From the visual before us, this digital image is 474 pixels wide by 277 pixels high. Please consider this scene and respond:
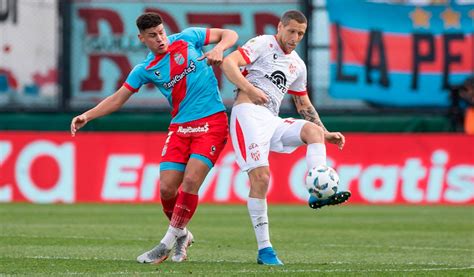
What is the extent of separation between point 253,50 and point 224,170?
10105 mm

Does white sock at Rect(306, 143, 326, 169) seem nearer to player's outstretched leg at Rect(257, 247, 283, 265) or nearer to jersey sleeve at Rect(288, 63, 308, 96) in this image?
player's outstretched leg at Rect(257, 247, 283, 265)

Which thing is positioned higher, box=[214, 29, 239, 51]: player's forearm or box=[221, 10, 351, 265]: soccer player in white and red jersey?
box=[214, 29, 239, 51]: player's forearm

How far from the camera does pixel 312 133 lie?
10250 millimetres

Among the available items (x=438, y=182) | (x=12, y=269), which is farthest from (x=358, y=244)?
(x=438, y=182)

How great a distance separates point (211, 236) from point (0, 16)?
32.8 ft

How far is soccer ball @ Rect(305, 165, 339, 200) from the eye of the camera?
970 centimetres

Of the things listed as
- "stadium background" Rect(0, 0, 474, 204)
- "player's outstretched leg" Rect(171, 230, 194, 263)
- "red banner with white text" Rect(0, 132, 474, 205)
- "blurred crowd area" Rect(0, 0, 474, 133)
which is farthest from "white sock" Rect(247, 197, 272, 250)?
"blurred crowd area" Rect(0, 0, 474, 133)

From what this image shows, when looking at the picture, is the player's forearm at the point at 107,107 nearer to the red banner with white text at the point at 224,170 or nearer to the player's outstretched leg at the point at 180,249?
the player's outstretched leg at the point at 180,249

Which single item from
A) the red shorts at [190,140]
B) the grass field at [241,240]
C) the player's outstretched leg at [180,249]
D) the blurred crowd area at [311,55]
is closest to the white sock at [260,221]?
the grass field at [241,240]

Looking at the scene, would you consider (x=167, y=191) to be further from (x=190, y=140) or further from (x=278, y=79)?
(x=278, y=79)

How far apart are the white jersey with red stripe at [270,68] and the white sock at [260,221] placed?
2.81 feet

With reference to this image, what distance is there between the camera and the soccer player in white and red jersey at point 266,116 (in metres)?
10.2

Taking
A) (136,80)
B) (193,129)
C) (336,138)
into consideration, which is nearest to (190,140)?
(193,129)

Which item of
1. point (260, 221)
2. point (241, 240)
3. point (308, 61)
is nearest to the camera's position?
point (260, 221)
